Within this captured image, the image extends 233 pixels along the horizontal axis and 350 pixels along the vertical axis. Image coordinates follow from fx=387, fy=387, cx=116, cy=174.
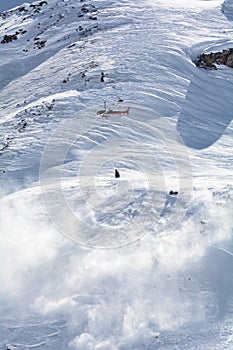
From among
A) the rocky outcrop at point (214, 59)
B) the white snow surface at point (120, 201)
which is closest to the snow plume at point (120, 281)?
the white snow surface at point (120, 201)

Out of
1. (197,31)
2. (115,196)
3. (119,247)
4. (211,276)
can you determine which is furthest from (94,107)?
(197,31)

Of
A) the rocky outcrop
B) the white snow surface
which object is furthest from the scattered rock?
the rocky outcrop

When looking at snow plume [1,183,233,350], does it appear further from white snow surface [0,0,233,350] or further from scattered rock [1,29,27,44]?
scattered rock [1,29,27,44]

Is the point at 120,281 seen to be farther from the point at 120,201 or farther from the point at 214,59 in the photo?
the point at 214,59

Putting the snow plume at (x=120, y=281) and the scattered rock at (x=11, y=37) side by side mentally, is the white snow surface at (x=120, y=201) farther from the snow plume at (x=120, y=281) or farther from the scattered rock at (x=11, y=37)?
the scattered rock at (x=11, y=37)

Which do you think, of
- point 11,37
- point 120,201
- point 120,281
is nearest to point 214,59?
point 120,201

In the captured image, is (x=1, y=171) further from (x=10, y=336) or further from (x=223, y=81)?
(x=223, y=81)

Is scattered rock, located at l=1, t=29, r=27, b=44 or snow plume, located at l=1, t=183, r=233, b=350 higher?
scattered rock, located at l=1, t=29, r=27, b=44
